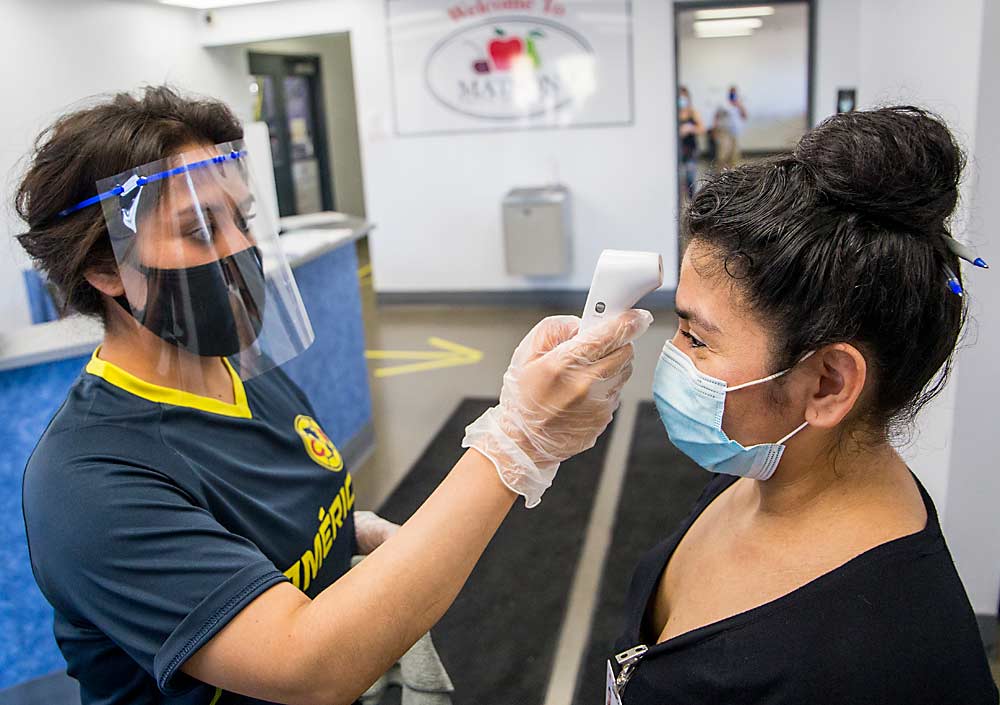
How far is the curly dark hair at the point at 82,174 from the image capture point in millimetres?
1202

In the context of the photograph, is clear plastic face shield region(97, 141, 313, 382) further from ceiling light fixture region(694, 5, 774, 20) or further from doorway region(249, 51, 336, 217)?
doorway region(249, 51, 336, 217)

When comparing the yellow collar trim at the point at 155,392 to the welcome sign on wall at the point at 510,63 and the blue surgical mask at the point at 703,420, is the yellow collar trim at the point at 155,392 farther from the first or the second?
the welcome sign on wall at the point at 510,63

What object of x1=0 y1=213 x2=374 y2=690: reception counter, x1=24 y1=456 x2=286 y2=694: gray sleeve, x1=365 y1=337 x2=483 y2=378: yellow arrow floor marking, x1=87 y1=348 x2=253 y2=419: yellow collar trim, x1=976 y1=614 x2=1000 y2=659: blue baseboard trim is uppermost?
x1=87 y1=348 x2=253 y2=419: yellow collar trim

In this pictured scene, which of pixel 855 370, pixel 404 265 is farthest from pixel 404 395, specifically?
pixel 855 370

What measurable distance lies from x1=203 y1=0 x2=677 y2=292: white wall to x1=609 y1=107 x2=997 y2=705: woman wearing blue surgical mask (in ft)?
17.1

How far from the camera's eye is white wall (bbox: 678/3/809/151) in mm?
5777

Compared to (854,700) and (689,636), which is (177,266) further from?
(854,700)

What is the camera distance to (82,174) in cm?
120

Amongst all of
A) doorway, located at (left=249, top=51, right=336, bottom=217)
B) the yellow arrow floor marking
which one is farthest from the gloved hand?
doorway, located at (left=249, top=51, right=336, bottom=217)

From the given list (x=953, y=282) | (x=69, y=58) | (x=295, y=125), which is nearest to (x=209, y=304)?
(x=953, y=282)

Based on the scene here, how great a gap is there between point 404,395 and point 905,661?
13.7 ft

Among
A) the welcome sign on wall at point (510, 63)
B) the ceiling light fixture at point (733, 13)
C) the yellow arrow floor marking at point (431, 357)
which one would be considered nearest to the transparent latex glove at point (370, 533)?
the yellow arrow floor marking at point (431, 357)

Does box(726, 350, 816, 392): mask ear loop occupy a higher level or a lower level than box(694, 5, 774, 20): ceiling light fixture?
lower

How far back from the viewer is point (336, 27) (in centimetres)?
645
